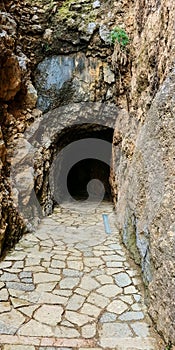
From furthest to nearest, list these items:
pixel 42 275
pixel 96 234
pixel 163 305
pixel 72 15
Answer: pixel 72 15 → pixel 96 234 → pixel 42 275 → pixel 163 305

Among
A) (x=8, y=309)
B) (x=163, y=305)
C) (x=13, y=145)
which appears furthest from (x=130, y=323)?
(x=13, y=145)

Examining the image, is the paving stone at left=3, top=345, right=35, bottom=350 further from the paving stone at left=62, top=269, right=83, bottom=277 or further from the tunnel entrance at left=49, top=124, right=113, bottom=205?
the tunnel entrance at left=49, top=124, right=113, bottom=205

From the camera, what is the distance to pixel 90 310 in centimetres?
341

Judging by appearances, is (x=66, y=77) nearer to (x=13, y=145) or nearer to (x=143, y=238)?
(x=13, y=145)

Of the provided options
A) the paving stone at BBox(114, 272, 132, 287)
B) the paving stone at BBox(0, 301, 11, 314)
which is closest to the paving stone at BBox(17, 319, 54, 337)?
the paving stone at BBox(0, 301, 11, 314)

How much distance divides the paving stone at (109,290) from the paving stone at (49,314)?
0.67m

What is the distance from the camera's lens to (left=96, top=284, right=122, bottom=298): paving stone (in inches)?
148

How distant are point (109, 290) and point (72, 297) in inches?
21.6

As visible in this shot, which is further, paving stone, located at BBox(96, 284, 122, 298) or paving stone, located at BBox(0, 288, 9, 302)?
paving stone, located at BBox(96, 284, 122, 298)

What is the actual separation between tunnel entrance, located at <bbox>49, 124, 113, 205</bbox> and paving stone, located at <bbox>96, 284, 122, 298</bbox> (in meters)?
4.61

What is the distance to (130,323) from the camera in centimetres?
319

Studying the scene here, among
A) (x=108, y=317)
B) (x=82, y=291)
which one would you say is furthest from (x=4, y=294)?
(x=108, y=317)

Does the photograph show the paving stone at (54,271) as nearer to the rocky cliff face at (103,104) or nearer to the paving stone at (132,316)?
the rocky cliff face at (103,104)

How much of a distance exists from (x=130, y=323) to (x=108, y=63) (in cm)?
638
